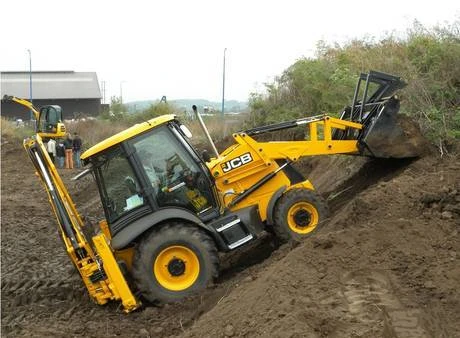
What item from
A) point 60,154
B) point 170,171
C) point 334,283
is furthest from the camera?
point 60,154

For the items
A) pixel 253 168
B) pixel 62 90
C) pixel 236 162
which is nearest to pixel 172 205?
pixel 236 162

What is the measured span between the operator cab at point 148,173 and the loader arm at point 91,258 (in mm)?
458

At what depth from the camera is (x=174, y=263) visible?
707 cm

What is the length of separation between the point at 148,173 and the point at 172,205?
0.48 meters

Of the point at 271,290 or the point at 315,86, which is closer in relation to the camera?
the point at 271,290

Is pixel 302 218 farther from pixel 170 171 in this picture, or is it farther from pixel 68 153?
pixel 68 153

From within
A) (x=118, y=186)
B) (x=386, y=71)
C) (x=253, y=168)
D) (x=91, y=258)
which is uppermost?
(x=386, y=71)

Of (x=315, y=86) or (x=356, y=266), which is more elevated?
(x=315, y=86)

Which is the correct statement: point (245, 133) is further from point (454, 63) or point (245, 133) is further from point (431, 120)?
point (454, 63)

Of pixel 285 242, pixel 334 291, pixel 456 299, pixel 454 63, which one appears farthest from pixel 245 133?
pixel 454 63

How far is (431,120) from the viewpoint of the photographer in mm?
9492

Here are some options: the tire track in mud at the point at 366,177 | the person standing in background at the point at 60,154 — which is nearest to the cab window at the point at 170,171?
the tire track in mud at the point at 366,177

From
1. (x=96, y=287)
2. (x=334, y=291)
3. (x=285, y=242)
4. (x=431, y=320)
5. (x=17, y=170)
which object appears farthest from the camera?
(x=17, y=170)

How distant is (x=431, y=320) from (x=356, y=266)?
3.25 ft
